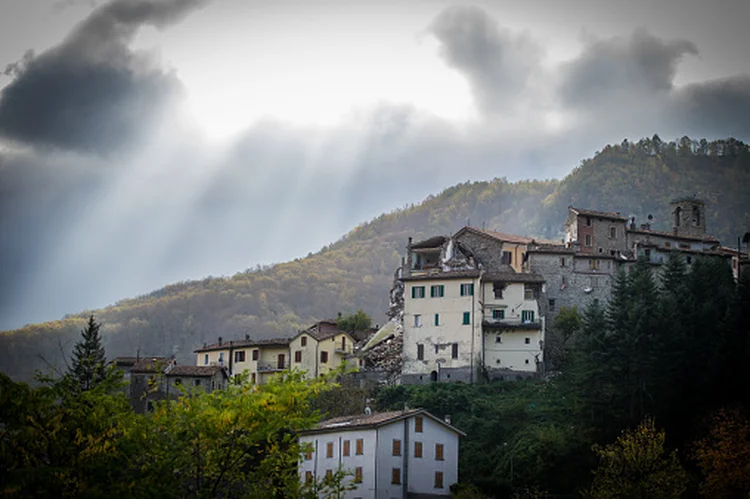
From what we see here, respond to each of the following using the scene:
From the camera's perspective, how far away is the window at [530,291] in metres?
77.8

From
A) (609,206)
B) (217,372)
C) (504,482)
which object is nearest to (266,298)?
(609,206)

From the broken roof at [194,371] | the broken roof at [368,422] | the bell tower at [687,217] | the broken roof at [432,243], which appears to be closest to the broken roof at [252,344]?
the broken roof at [194,371]

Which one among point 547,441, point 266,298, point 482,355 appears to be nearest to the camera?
point 547,441

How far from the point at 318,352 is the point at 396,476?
28371 mm

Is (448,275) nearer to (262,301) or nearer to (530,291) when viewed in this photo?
(530,291)

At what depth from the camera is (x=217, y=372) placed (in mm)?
79500

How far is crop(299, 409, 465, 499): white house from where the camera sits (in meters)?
54.5

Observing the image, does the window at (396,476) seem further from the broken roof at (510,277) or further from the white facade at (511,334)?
the broken roof at (510,277)

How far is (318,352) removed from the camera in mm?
82750

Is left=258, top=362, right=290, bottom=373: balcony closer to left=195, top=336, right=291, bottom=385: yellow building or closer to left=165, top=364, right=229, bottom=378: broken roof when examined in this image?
left=195, top=336, right=291, bottom=385: yellow building

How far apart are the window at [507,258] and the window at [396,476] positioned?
102 ft

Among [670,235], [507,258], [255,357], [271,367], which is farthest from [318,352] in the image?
[670,235]

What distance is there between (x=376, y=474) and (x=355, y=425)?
311 cm

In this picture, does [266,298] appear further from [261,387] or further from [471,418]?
[261,387]
